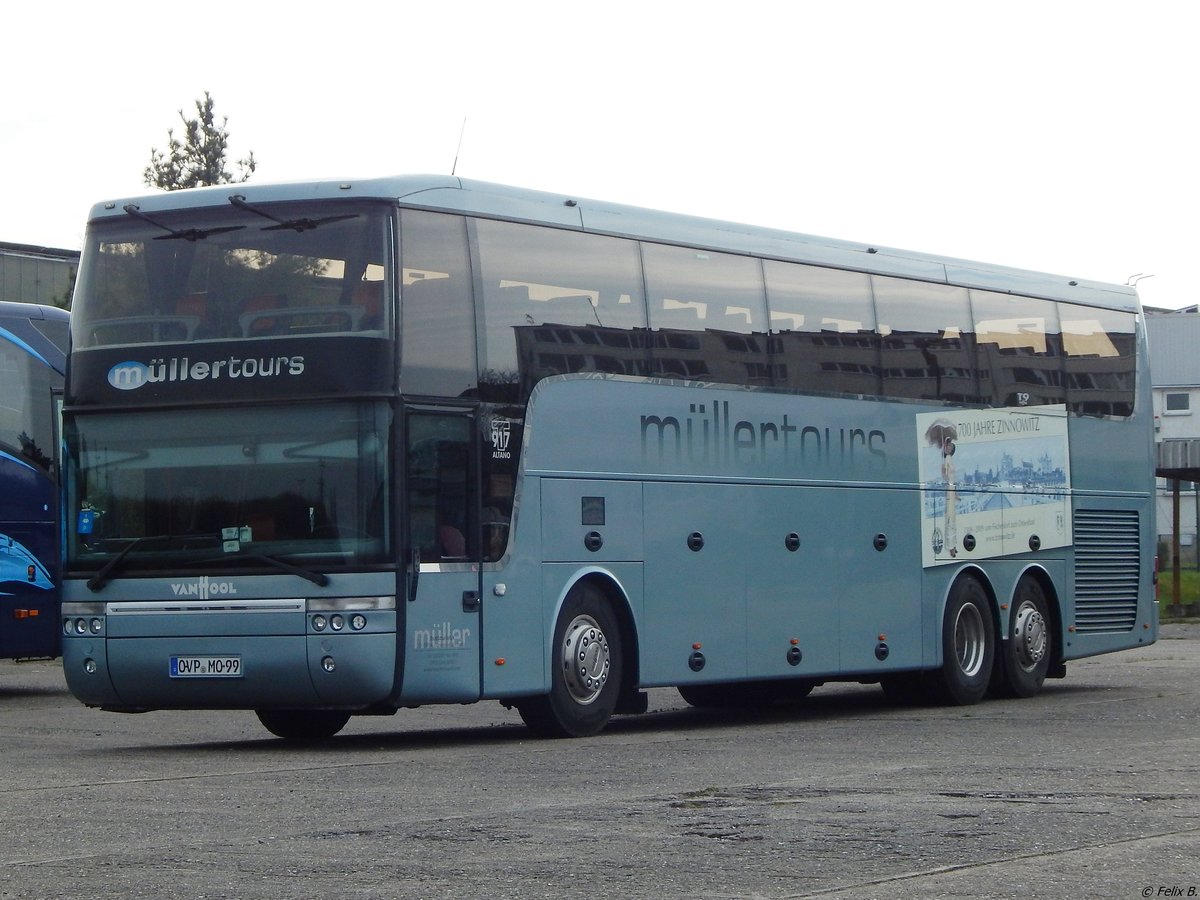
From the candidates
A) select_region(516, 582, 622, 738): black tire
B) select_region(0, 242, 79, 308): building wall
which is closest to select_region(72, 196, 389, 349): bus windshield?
select_region(516, 582, 622, 738): black tire

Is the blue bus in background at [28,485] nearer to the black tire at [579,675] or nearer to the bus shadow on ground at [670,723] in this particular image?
the bus shadow on ground at [670,723]

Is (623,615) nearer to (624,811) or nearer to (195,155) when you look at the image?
(624,811)

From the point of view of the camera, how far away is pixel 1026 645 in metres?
20.9

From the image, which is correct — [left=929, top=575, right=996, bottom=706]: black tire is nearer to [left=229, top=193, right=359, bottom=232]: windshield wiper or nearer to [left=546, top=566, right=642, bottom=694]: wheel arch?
[left=546, top=566, right=642, bottom=694]: wheel arch

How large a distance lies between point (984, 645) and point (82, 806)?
37.9 feet

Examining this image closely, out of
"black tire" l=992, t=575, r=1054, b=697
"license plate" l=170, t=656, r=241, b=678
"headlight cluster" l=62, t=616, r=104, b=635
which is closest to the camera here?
"license plate" l=170, t=656, r=241, b=678

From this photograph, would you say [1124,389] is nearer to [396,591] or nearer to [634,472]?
[634,472]

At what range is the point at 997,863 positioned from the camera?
8.13 metres

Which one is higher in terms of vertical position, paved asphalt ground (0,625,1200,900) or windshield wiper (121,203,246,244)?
windshield wiper (121,203,246,244)

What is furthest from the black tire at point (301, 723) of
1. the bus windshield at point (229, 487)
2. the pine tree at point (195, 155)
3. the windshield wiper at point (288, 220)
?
the pine tree at point (195, 155)

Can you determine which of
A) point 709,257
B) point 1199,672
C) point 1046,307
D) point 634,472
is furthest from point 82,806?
point 1199,672

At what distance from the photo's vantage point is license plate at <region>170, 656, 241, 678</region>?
14367 millimetres

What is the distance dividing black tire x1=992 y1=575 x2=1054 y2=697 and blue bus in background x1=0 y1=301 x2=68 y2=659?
9.83m

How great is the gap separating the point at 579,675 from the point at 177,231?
4.37 metres
